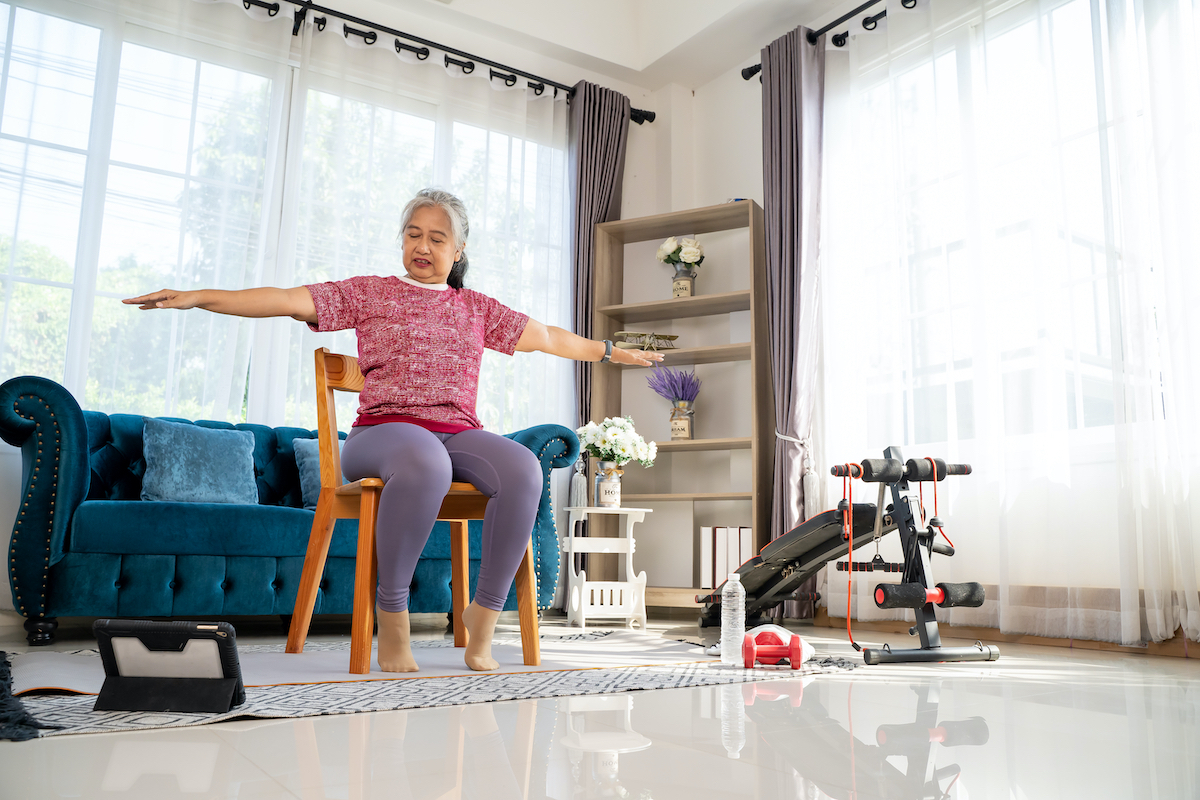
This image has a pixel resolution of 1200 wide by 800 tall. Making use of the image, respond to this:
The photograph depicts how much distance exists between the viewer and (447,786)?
94 centimetres

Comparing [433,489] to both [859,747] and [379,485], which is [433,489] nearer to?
[379,485]

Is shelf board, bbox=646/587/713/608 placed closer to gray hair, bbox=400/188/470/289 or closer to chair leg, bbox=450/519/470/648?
chair leg, bbox=450/519/470/648

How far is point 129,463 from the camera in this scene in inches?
119

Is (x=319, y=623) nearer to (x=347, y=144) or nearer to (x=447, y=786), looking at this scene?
(x=347, y=144)

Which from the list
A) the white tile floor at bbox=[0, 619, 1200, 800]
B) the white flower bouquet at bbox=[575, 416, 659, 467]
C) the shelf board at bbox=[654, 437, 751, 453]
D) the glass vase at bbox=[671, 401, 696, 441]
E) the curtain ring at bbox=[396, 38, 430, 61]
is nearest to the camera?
the white tile floor at bbox=[0, 619, 1200, 800]

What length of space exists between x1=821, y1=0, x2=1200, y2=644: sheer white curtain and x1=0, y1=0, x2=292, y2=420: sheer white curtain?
2.61m

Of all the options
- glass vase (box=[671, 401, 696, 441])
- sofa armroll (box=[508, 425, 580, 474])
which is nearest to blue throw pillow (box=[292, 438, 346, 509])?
sofa armroll (box=[508, 425, 580, 474])

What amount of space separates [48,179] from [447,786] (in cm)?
331

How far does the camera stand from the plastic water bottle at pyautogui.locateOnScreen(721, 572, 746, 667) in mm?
2283

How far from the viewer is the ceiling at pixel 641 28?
4281 millimetres

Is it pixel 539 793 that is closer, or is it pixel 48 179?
pixel 539 793

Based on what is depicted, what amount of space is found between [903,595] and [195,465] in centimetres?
234

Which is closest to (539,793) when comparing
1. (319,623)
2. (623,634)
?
(623,634)

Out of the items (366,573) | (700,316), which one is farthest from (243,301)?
(700,316)
